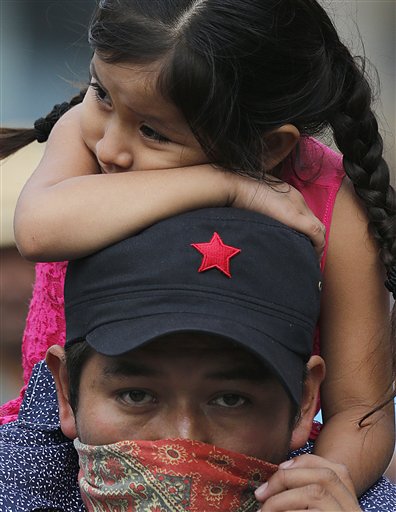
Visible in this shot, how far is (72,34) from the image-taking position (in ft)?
24.0

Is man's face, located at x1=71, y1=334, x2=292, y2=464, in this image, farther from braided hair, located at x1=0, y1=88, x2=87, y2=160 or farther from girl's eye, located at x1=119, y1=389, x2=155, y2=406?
braided hair, located at x1=0, y1=88, x2=87, y2=160

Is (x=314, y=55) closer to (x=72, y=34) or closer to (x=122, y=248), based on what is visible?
(x=122, y=248)

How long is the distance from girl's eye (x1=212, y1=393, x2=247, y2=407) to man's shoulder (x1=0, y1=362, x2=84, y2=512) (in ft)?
1.67

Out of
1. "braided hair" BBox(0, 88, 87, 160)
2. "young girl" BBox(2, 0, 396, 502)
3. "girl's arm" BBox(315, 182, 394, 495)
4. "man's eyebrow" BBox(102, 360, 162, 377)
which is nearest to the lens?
"man's eyebrow" BBox(102, 360, 162, 377)

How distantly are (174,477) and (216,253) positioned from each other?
0.48 metres

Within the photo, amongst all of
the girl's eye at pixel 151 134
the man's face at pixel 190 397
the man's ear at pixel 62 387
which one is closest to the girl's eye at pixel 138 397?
the man's face at pixel 190 397

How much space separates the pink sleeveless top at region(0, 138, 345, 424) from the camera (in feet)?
9.44

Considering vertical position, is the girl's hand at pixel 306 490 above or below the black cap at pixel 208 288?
below

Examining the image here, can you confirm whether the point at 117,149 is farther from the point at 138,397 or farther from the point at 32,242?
the point at 138,397

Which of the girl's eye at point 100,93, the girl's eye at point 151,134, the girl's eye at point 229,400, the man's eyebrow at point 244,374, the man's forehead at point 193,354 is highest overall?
the girl's eye at point 151,134

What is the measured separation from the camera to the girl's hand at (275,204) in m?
2.57

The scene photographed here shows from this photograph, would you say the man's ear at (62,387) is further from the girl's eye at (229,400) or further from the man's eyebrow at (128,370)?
the girl's eye at (229,400)

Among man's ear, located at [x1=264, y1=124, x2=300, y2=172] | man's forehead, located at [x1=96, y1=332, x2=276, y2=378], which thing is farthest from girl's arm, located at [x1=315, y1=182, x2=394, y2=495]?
man's forehead, located at [x1=96, y1=332, x2=276, y2=378]

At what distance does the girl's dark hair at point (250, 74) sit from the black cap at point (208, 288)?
23cm
